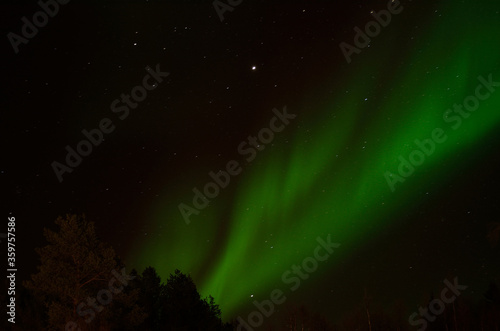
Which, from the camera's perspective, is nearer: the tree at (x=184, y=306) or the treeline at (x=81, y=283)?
the treeline at (x=81, y=283)

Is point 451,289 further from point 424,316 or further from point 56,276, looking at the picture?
point 56,276

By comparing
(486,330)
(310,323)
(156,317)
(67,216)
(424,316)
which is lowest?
(486,330)

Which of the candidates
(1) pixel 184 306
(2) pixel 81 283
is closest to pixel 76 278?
(2) pixel 81 283

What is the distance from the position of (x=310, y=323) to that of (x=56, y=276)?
2404 inches

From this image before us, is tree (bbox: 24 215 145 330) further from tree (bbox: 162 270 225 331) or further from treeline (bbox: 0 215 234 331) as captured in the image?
tree (bbox: 162 270 225 331)

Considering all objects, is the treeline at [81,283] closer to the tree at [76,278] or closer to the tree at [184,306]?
the tree at [76,278]

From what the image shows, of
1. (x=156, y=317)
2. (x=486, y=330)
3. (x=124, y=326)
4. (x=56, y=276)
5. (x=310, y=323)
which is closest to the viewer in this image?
(x=56, y=276)

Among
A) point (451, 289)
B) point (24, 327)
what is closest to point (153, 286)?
point (24, 327)

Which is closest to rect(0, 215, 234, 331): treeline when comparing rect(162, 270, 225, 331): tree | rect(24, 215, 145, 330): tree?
rect(24, 215, 145, 330): tree

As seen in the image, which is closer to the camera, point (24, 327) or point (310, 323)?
point (24, 327)

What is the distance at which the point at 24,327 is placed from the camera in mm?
20516

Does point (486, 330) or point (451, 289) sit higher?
point (451, 289)

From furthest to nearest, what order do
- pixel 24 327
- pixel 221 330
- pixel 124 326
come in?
pixel 221 330
pixel 24 327
pixel 124 326

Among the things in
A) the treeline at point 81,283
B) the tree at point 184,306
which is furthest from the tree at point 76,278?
the tree at point 184,306
